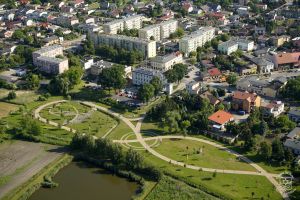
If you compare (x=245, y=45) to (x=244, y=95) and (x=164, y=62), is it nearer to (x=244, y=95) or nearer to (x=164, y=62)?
(x=164, y=62)

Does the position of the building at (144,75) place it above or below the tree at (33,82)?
above

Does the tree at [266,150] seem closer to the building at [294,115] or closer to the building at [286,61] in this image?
the building at [294,115]

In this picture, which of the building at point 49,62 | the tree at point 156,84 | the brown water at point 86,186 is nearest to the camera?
the brown water at point 86,186

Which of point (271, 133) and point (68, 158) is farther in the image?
point (271, 133)

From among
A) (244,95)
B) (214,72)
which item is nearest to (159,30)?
(214,72)

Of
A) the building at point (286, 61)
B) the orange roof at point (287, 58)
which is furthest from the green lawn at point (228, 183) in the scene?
the orange roof at point (287, 58)

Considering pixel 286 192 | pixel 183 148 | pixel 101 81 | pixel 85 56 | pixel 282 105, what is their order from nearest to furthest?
pixel 286 192 → pixel 183 148 → pixel 282 105 → pixel 101 81 → pixel 85 56

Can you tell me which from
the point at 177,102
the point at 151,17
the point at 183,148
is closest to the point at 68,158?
the point at 183,148

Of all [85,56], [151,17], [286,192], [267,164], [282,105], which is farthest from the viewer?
[151,17]

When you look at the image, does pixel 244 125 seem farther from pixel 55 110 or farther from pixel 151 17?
pixel 151 17
